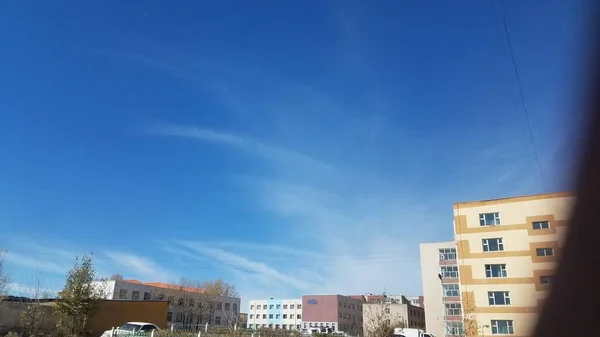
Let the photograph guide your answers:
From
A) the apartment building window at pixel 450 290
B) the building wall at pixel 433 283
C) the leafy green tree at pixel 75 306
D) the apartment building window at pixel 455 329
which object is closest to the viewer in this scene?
the leafy green tree at pixel 75 306

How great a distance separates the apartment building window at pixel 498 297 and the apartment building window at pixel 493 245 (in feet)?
16.2

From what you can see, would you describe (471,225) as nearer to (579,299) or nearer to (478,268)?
(478,268)

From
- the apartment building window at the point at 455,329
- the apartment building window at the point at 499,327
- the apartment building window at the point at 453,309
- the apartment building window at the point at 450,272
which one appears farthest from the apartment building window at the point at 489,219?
the apartment building window at the point at 450,272

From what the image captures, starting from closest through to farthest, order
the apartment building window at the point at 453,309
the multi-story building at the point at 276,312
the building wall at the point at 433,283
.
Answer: the apartment building window at the point at 453,309
the building wall at the point at 433,283
the multi-story building at the point at 276,312

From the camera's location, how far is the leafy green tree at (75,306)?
33.6 m

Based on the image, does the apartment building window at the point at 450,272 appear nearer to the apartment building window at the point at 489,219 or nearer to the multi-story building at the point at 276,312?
the apartment building window at the point at 489,219

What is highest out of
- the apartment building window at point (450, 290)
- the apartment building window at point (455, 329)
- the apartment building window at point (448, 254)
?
the apartment building window at point (448, 254)

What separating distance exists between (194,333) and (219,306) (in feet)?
288

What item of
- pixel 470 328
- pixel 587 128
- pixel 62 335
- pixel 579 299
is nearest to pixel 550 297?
pixel 579 299

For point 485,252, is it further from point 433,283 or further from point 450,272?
point 433,283

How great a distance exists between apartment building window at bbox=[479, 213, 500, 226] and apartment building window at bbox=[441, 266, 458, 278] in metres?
23.8

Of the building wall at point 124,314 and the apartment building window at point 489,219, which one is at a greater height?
the apartment building window at point 489,219

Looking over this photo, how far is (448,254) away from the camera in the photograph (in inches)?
3095

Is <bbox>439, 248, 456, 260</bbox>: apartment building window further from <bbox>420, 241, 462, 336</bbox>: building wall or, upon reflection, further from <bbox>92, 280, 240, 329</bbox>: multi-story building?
<bbox>92, 280, 240, 329</bbox>: multi-story building
